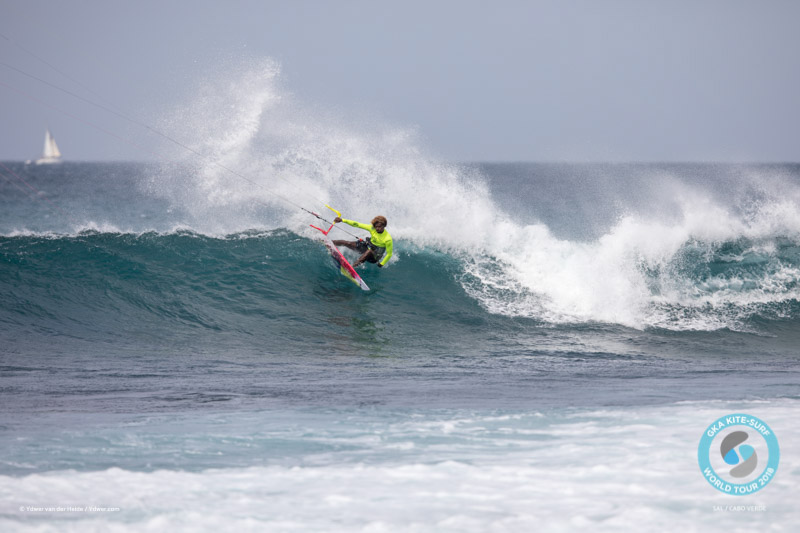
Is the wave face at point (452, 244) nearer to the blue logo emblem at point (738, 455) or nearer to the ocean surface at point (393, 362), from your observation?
the ocean surface at point (393, 362)

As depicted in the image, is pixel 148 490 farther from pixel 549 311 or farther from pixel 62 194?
pixel 62 194

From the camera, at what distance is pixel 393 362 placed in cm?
932

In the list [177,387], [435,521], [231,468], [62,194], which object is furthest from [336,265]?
[62,194]

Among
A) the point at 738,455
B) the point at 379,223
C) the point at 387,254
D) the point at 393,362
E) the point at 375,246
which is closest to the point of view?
the point at 738,455

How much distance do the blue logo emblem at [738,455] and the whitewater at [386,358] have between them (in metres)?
0.11

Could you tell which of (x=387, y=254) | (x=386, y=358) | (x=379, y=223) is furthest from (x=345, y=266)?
(x=386, y=358)

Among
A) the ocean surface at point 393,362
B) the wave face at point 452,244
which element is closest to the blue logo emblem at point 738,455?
the ocean surface at point 393,362

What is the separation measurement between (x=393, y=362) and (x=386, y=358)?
0.80ft

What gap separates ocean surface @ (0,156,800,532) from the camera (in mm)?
4645

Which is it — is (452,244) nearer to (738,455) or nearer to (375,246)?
(375,246)

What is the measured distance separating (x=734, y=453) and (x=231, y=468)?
4.15 meters

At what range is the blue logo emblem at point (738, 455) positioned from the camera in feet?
15.9

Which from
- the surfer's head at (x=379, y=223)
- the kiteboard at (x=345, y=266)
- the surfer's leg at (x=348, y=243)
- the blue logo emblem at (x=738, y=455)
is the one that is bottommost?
the blue logo emblem at (x=738, y=455)

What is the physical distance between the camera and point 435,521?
14.3ft
